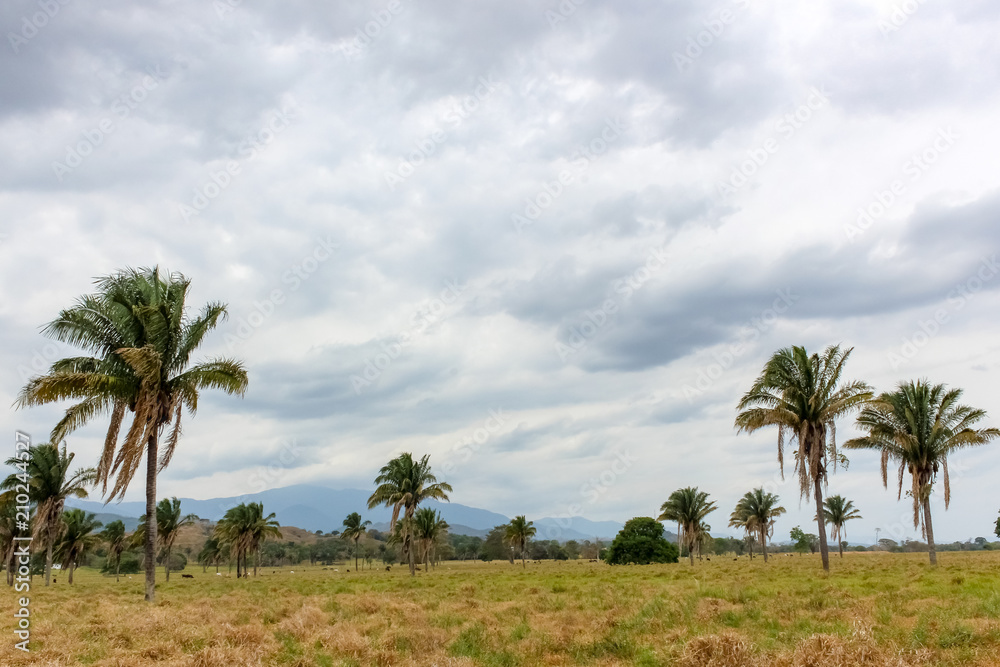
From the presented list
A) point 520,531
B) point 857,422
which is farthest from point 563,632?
point 520,531

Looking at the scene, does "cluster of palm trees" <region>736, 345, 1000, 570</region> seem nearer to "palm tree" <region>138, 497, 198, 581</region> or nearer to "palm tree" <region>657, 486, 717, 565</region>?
"palm tree" <region>657, 486, 717, 565</region>

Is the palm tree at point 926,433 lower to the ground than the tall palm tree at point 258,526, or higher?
higher

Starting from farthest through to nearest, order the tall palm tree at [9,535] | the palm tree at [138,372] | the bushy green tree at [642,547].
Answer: the bushy green tree at [642,547]
the tall palm tree at [9,535]
the palm tree at [138,372]

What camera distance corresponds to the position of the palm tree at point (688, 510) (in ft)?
227

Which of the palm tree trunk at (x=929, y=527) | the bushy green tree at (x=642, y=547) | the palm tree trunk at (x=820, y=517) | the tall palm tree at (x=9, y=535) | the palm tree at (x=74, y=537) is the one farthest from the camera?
the bushy green tree at (x=642, y=547)

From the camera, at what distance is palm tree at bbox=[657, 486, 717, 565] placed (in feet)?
227

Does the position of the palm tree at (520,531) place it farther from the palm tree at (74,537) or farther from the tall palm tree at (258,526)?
the palm tree at (74,537)

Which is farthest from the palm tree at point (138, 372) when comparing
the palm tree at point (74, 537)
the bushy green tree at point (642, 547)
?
the bushy green tree at point (642, 547)

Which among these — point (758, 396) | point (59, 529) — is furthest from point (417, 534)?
point (758, 396)

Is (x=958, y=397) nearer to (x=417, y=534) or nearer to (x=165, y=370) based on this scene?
(x=165, y=370)

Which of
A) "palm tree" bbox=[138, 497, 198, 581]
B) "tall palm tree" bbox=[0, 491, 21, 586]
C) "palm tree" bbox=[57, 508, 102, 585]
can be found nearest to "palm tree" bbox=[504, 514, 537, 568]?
"palm tree" bbox=[138, 497, 198, 581]

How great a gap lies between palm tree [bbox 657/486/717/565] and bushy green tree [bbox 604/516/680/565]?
5229 millimetres

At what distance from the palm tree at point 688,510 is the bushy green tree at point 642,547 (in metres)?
5.23

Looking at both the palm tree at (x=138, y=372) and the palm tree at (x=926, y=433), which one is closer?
the palm tree at (x=138, y=372)
